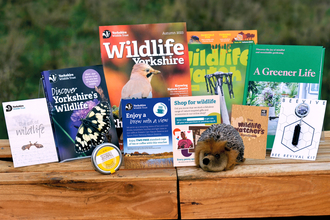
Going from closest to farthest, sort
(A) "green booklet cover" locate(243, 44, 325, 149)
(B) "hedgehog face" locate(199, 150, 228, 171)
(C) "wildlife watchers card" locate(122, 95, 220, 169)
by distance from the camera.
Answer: (B) "hedgehog face" locate(199, 150, 228, 171) → (C) "wildlife watchers card" locate(122, 95, 220, 169) → (A) "green booklet cover" locate(243, 44, 325, 149)

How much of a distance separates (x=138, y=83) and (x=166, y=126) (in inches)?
10.3

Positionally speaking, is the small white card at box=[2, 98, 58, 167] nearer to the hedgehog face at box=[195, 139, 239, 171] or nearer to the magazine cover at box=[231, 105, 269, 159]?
the hedgehog face at box=[195, 139, 239, 171]

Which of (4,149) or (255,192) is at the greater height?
(4,149)

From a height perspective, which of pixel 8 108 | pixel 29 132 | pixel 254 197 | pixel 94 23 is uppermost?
pixel 94 23

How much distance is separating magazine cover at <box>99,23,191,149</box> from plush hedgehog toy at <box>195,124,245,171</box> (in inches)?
11.9

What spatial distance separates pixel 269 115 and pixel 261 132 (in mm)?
110

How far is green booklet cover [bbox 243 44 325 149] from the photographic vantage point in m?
1.16

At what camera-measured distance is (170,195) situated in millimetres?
945

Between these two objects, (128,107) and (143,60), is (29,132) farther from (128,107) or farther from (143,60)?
(143,60)

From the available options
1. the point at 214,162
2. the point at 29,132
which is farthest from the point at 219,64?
the point at 29,132

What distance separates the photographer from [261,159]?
108cm

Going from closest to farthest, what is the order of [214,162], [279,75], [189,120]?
1. [214,162]
2. [189,120]
3. [279,75]

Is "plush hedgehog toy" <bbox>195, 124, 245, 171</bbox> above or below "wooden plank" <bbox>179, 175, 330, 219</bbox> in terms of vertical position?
above

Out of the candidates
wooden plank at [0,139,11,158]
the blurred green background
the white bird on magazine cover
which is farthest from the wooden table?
the blurred green background
